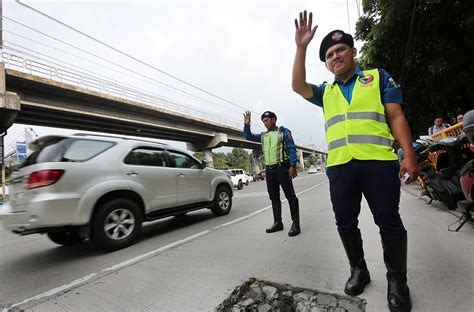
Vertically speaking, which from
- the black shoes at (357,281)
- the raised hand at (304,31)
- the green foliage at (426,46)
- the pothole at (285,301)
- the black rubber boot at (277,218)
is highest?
the green foliage at (426,46)

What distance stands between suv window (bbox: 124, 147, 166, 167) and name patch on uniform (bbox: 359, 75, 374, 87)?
11.3ft

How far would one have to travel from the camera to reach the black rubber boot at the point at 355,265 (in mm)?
1969

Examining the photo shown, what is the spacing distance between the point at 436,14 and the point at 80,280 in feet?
30.9

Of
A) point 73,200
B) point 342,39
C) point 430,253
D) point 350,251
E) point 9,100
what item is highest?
point 9,100

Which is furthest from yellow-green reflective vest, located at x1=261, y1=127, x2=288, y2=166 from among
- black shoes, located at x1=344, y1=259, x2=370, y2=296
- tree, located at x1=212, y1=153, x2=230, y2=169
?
tree, located at x1=212, y1=153, x2=230, y2=169

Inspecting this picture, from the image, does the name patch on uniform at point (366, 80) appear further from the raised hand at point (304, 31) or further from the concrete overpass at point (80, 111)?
the concrete overpass at point (80, 111)

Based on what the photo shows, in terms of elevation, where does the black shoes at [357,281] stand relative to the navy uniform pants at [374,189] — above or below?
below

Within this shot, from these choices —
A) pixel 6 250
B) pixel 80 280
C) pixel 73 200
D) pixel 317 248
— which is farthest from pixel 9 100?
pixel 317 248

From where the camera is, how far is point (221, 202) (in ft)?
19.5

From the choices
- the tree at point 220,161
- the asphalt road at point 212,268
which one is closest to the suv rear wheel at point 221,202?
the asphalt road at point 212,268

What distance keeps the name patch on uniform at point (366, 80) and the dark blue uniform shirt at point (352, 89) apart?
0.04m

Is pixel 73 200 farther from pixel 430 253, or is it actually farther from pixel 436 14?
pixel 436 14

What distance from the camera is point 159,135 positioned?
2945cm

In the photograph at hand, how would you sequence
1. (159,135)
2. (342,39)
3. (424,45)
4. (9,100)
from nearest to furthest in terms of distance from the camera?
(342,39), (424,45), (9,100), (159,135)
